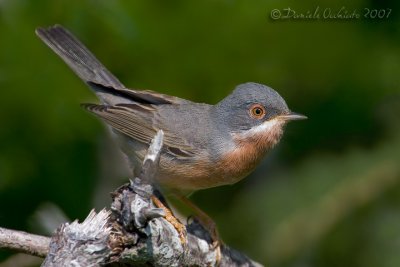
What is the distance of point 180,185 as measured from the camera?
589 cm

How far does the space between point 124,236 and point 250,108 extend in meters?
2.05

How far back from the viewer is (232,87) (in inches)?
247

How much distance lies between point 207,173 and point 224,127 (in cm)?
50

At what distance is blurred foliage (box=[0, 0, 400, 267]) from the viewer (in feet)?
18.4

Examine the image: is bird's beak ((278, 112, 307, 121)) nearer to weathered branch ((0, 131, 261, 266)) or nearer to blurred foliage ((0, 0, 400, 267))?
blurred foliage ((0, 0, 400, 267))

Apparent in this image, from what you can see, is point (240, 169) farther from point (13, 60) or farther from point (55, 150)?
point (13, 60)

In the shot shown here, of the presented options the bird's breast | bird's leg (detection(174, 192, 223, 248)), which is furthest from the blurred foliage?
the bird's breast

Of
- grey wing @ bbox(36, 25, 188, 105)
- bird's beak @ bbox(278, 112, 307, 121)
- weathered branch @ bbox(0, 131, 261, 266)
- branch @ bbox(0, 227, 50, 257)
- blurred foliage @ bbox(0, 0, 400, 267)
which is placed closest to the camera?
weathered branch @ bbox(0, 131, 261, 266)

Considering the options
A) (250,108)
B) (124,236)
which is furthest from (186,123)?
(124,236)

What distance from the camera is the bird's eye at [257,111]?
235 inches

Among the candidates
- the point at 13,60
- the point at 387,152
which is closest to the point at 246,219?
the point at 387,152

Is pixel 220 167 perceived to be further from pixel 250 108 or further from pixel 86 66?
pixel 86 66

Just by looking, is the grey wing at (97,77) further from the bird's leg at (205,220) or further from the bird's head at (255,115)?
the bird's leg at (205,220)

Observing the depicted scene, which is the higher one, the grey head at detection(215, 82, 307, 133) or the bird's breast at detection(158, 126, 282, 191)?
the grey head at detection(215, 82, 307, 133)
